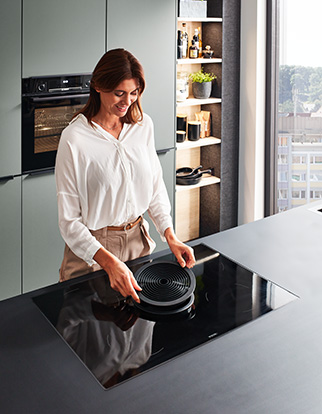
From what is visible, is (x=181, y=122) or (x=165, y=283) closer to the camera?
(x=165, y=283)

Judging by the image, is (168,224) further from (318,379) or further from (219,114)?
(219,114)

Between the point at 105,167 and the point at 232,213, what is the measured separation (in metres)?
2.41

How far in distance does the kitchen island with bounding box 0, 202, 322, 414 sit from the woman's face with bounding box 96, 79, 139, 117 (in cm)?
→ 66

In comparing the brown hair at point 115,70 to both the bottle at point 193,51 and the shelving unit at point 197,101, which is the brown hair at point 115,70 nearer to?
the shelving unit at point 197,101

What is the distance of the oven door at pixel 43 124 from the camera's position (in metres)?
2.75

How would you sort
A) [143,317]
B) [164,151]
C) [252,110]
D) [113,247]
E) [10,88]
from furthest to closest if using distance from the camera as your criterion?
1. [252,110]
2. [164,151]
3. [10,88]
4. [113,247]
5. [143,317]

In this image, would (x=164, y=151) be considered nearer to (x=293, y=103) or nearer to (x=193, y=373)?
(x=293, y=103)

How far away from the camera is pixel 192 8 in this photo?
3.58m

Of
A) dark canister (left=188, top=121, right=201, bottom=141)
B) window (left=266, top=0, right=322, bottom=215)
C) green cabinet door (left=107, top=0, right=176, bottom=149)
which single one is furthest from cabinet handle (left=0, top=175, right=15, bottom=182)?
window (left=266, top=0, right=322, bottom=215)

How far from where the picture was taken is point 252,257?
1.82 metres

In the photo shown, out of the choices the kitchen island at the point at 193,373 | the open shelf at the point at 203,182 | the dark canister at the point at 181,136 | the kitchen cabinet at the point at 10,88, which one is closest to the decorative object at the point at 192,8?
the dark canister at the point at 181,136

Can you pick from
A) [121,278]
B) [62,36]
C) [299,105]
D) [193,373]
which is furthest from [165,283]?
[299,105]

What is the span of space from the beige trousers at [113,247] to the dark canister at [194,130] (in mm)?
1875

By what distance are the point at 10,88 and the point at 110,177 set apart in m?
1.09
